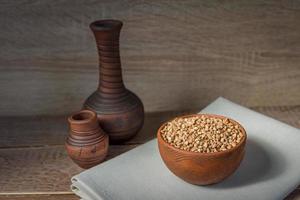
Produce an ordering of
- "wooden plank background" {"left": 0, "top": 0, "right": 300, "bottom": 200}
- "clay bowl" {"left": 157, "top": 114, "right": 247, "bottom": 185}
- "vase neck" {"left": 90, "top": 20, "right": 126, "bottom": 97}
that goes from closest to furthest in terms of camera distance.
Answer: "clay bowl" {"left": 157, "top": 114, "right": 247, "bottom": 185}
"vase neck" {"left": 90, "top": 20, "right": 126, "bottom": 97}
"wooden plank background" {"left": 0, "top": 0, "right": 300, "bottom": 200}

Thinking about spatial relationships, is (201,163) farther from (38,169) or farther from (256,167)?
(38,169)

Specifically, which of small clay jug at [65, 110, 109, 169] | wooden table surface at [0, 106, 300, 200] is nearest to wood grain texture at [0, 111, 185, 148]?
wooden table surface at [0, 106, 300, 200]

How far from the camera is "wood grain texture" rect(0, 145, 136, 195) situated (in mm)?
647

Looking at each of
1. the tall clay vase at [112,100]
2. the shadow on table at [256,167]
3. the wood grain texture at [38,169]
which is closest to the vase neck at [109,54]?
the tall clay vase at [112,100]

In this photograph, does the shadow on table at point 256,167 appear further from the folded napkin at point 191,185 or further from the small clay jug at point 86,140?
the small clay jug at point 86,140

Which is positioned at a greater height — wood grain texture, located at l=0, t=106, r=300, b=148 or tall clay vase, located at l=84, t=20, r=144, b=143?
tall clay vase, located at l=84, t=20, r=144, b=143

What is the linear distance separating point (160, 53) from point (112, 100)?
17cm

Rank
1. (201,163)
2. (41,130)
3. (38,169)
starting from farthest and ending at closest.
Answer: (41,130), (38,169), (201,163)

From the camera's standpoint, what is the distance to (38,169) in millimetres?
686

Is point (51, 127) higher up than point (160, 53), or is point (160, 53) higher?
point (160, 53)

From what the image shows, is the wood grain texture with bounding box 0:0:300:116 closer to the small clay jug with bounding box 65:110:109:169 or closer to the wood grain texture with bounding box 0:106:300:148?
the wood grain texture with bounding box 0:106:300:148

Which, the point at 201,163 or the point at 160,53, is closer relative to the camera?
the point at 201,163

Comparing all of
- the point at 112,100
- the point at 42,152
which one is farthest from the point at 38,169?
the point at 112,100

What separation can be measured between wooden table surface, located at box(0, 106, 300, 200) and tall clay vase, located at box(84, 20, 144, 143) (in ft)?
0.15
